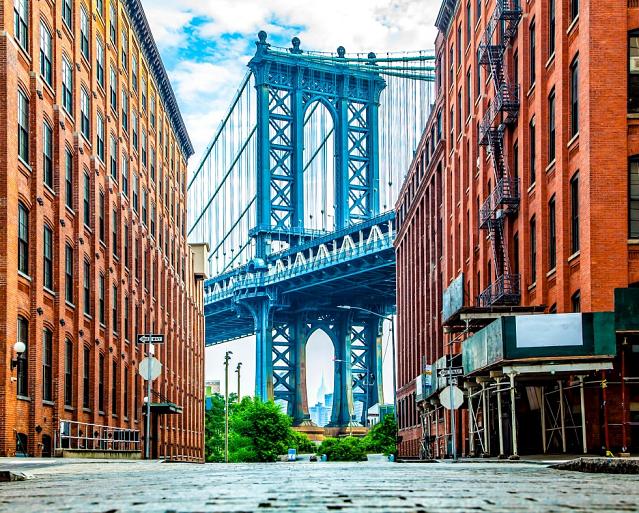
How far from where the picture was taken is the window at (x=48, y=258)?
3822 cm

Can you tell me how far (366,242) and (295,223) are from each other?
21011 millimetres

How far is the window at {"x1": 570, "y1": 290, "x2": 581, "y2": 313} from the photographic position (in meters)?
34.3

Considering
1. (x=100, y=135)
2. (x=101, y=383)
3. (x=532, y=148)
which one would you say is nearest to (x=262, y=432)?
(x=101, y=383)

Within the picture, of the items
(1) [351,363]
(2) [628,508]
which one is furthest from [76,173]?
(1) [351,363]

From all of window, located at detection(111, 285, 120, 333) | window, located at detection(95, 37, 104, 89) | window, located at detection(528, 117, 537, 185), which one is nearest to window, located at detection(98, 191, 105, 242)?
window, located at detection(111, 285, 120, 333)

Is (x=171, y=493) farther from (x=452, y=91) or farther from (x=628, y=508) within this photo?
(x=452, y=91)

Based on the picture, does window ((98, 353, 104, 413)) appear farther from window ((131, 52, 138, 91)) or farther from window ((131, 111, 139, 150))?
window ((131, 52, 138, 91))

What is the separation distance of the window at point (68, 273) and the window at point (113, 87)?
14420mm

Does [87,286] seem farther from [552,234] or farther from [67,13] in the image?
[552,234]

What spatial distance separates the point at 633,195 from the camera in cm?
3291

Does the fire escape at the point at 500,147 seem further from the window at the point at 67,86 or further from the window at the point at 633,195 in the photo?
the window at the point at 67,86

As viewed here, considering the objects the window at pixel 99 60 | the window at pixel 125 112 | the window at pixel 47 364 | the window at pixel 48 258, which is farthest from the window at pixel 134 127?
the window at pixel 47 364

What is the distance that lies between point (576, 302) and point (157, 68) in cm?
4584

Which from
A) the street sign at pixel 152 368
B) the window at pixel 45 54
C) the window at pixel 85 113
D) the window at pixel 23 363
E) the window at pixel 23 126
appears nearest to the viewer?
the street sign at pixel 152 368
